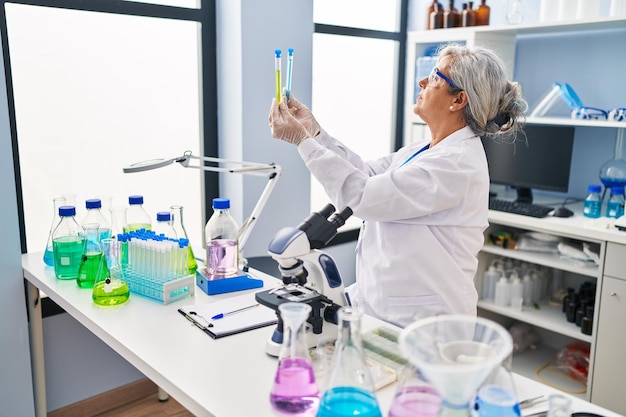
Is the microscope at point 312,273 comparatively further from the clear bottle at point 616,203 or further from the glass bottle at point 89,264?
the clear bottle at point 616,203

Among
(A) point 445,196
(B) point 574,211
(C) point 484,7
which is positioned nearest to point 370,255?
(A) point 445,196

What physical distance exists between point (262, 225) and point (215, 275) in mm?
952

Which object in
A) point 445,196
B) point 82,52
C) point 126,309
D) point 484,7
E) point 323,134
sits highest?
point 484,7

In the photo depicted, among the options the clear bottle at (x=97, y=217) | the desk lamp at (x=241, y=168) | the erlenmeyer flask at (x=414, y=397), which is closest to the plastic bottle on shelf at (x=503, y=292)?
the desk lamp at (x=241, y=168)

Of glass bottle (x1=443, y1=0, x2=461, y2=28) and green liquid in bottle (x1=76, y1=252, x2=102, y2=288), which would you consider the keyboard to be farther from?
green liquid in bottle (x1=76, y1=252, x2=102, y2=288)

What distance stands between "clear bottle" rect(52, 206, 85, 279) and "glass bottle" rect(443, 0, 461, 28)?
225cm

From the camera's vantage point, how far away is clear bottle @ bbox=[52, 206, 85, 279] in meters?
1.91

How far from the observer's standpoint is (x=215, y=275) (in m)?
1.86

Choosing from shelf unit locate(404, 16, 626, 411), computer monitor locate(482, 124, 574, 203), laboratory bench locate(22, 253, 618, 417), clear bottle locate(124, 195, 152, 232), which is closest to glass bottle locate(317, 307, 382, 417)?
laboratory bench locate(22, 253, 618, 417)

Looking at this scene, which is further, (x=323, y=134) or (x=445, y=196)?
(x=323, y=134)

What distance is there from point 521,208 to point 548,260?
0.28 meters

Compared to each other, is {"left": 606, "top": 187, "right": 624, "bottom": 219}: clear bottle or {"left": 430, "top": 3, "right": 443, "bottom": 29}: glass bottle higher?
{"left": 430, "top": 3, "right": 443, "bottom": 29}: glass bottle

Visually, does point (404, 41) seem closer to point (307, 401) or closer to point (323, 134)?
point (323, 134)

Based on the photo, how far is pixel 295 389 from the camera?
1.11m
